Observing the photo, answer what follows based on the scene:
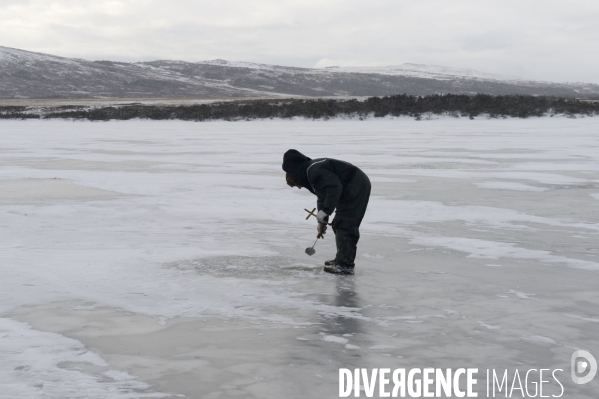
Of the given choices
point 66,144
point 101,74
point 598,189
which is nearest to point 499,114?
point 66,144

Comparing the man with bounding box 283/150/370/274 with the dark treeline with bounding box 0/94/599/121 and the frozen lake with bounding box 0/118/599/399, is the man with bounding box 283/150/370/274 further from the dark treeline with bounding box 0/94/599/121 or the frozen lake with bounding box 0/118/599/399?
the dark treeline with bounding box 0/94/599/121

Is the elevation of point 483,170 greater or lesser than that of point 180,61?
lesser

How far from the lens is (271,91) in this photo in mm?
144875

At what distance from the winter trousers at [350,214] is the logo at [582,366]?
2.47m

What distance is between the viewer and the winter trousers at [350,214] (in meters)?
6.63

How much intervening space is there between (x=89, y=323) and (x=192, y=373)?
4.20 feet

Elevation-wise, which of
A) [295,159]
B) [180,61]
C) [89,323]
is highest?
[180,61]

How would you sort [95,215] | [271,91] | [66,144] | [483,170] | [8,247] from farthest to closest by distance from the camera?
[271,91]
[66,144]
[483,170]
[95,215]
[8,247]

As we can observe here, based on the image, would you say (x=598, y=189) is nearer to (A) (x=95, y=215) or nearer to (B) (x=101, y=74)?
(A) (x=95, y=215)

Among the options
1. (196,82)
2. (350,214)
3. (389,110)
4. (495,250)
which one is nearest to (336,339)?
(350,214)

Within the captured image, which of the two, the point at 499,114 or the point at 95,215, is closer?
the point at 95,215

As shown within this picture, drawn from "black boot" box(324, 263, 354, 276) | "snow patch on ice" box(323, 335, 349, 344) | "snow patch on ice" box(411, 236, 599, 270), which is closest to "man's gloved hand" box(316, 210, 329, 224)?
"black boot" box(324, 263, 354, 276)

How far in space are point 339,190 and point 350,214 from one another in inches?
16.2

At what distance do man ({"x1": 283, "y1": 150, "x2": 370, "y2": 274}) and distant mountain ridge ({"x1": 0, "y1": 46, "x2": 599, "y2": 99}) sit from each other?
115 m
